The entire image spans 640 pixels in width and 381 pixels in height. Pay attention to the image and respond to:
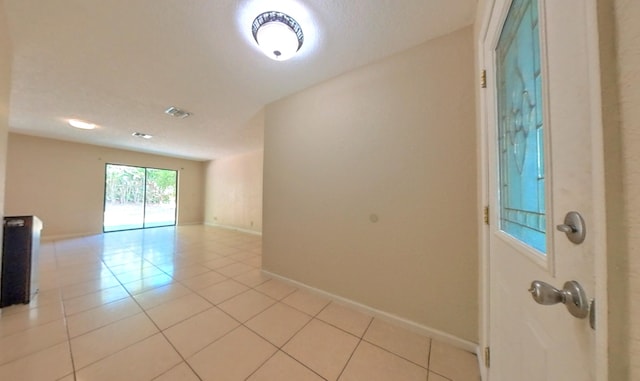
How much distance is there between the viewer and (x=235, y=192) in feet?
20.4

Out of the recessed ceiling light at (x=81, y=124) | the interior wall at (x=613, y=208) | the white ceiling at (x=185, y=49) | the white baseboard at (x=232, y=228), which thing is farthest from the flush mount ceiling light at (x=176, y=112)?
the interior wall at (x=613, y=208)

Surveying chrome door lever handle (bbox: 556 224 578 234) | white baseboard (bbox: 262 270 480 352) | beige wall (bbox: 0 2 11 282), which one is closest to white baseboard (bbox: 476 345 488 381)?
white baseboard (bbox: 262 270 480 352)

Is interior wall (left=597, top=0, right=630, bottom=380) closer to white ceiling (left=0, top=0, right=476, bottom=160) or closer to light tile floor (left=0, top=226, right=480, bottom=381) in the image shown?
light tile floor (left=0, top=226, right=480, bottom=381)

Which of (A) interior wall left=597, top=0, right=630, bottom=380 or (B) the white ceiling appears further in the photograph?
(B) the white ceiling

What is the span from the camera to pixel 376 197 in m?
1.84

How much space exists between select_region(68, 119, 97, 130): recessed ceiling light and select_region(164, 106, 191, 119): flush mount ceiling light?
1.81 metres

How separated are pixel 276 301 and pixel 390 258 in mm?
1240

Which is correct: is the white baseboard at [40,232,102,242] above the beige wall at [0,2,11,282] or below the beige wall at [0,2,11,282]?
below

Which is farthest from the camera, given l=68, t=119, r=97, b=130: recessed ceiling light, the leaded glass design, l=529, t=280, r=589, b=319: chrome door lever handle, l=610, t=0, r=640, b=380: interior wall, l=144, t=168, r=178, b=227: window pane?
l=144, t=168, r=178, b=227: window pane

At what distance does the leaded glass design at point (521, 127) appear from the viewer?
0.68 metres

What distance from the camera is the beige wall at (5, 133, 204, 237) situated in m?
4.38

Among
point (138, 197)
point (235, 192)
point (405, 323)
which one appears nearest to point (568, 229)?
point (405, 323)

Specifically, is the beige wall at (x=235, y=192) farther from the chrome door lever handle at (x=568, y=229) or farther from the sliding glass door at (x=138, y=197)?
the chrome door lever handle at (x=568, y=229)

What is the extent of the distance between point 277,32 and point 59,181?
22.6 feet
